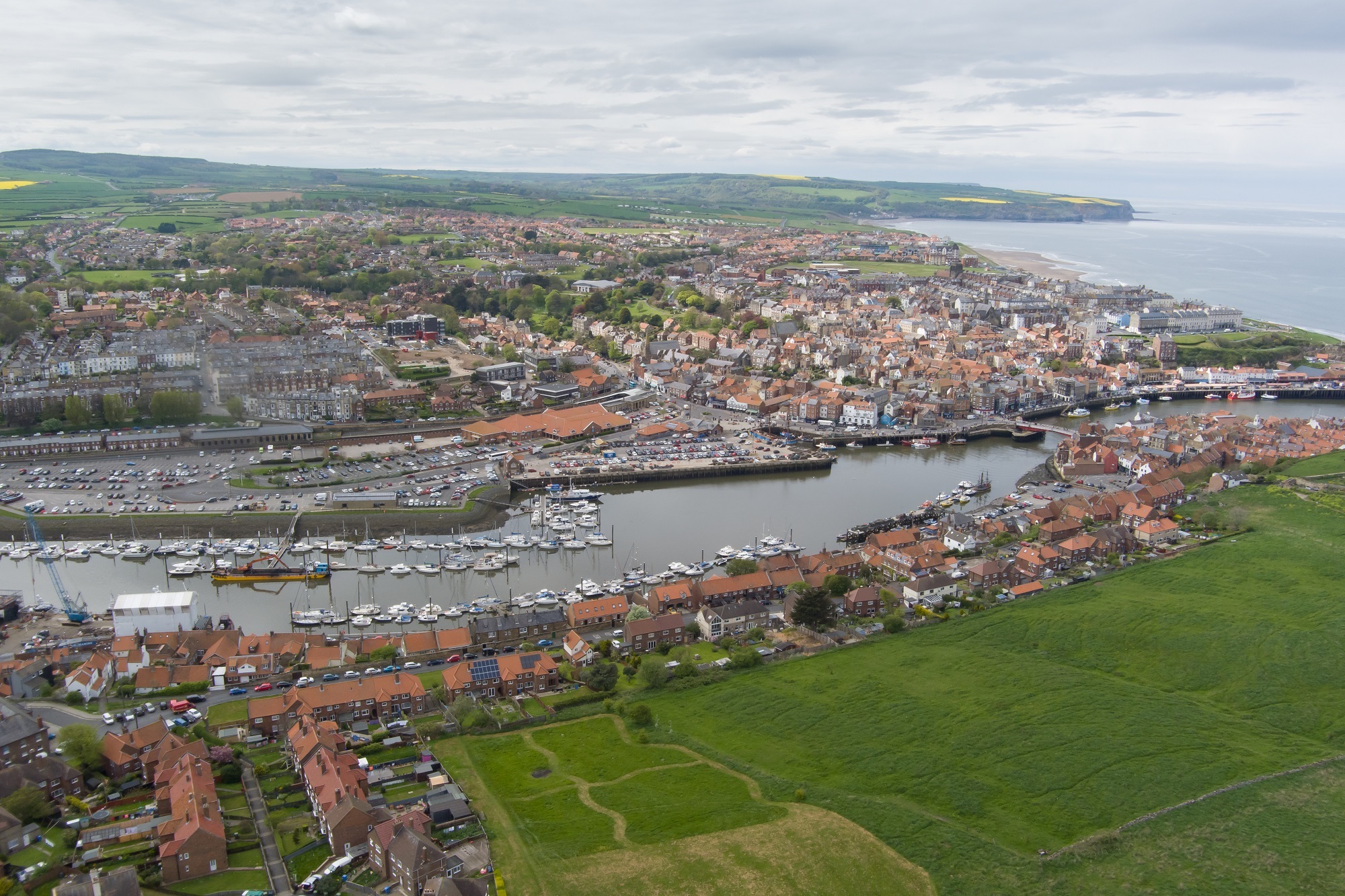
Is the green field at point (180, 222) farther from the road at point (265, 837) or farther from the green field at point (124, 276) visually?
the road at point (265, 837)

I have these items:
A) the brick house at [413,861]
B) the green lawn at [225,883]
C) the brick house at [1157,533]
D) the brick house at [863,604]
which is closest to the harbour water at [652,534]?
the brick house at [863,604]

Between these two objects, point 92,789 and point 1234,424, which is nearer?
point 92,789

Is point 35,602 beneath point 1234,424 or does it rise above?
beneath

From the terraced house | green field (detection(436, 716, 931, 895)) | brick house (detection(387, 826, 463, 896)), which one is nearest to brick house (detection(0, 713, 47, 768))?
the terraced house

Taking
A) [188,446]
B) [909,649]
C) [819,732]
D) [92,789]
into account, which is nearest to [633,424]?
[188,446]

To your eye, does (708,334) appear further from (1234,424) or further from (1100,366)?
(1234,424)
